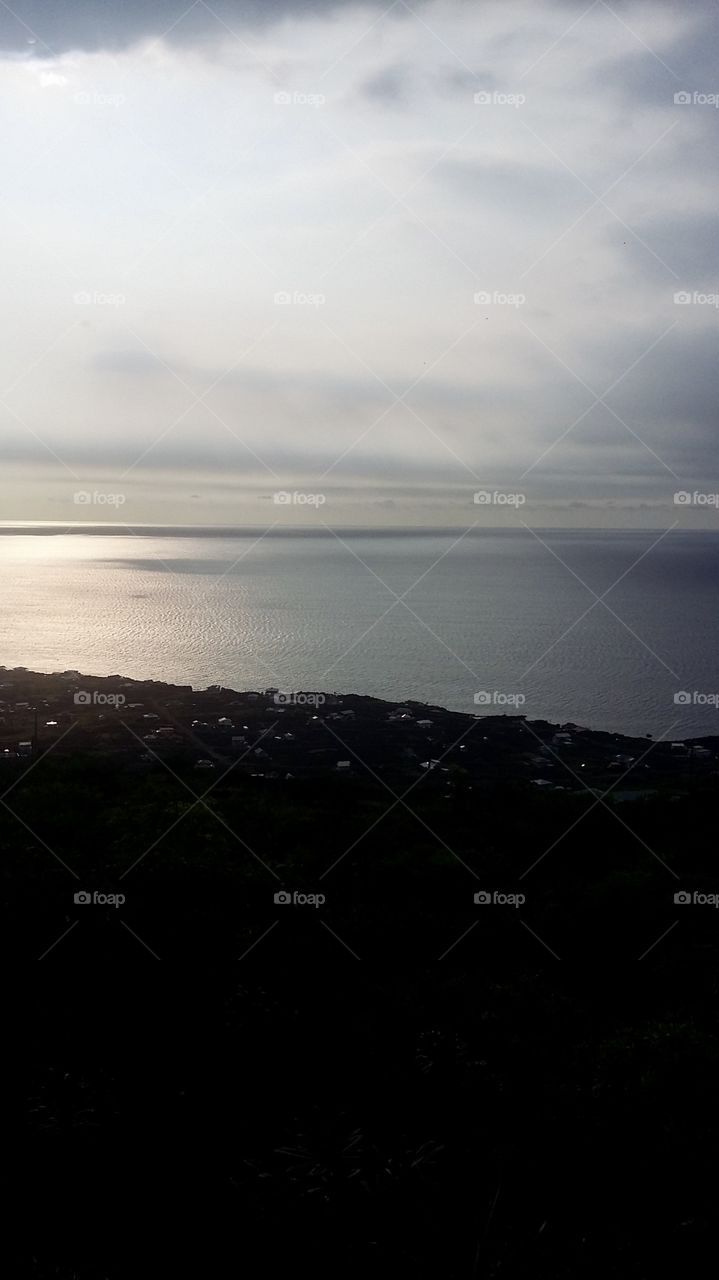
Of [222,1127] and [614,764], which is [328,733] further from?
[222,1127]

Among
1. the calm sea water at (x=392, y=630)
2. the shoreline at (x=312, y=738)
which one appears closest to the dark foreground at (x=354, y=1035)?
the shoreline at (x=312, y=738)

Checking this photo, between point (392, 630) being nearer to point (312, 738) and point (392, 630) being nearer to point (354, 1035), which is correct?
point (312, 738)

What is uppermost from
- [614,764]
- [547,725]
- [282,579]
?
[282,579]

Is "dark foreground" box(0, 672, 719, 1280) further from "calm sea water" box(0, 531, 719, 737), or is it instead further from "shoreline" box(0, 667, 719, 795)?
"calm sea water" box(0, 531, 719, 737)

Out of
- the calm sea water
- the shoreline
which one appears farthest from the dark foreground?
the calm sea water

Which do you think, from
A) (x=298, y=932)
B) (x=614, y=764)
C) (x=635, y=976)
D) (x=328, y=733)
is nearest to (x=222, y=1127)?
(x=298, y=932)

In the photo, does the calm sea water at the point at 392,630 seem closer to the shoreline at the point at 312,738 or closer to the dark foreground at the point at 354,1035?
the shoreline at the point at 312,738

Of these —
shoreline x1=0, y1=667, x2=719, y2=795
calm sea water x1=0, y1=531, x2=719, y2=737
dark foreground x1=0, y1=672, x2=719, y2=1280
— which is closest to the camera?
dark foreground x1=0, y1=672, x2=719, y2=1280
